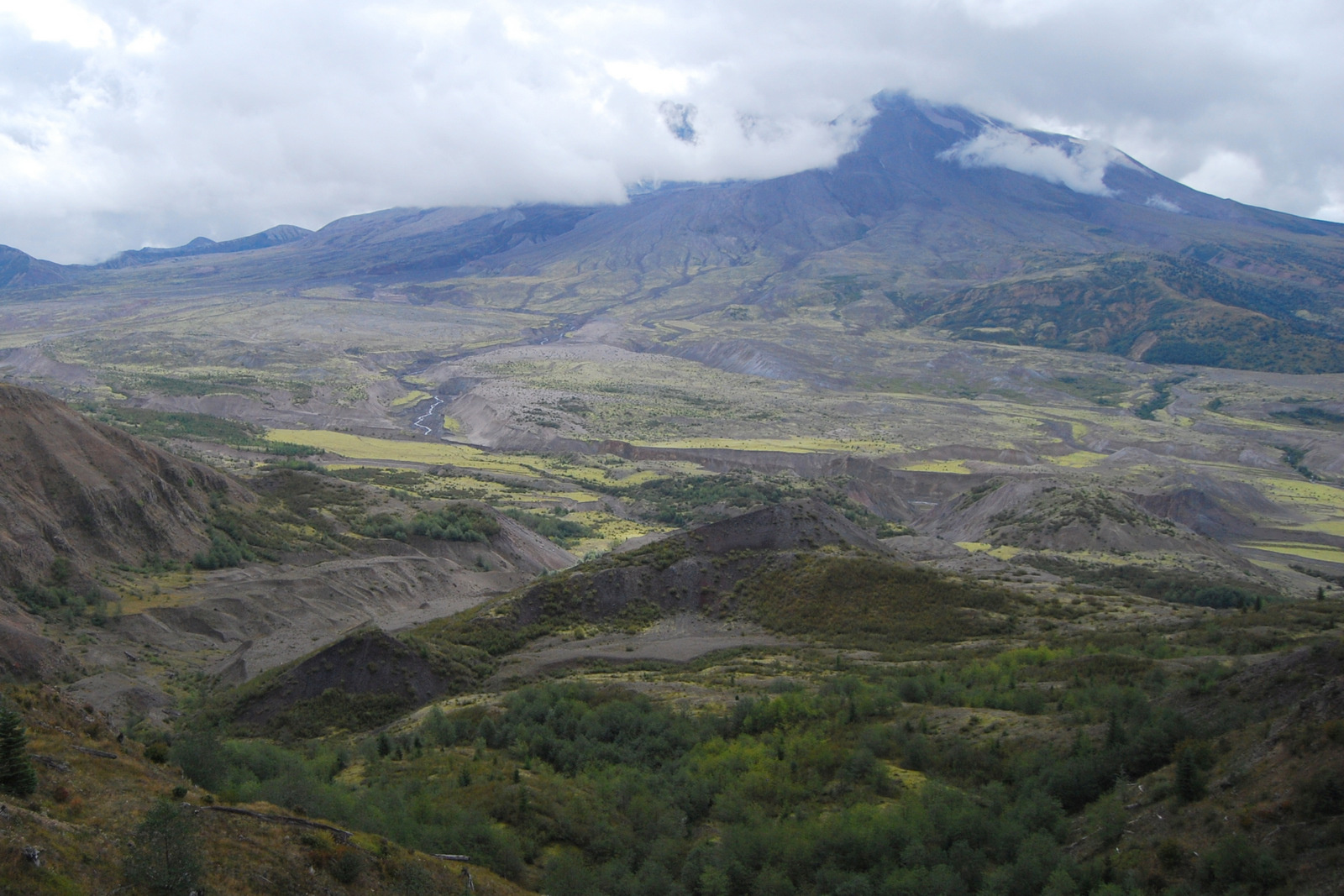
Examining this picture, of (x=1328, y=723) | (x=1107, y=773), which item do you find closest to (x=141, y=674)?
(x=1107, y=773)

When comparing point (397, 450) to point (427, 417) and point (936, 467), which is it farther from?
point (936, 467)

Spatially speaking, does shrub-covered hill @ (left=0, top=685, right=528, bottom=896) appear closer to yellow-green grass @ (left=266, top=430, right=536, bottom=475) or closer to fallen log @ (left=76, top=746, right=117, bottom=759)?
fallen log @ (left=76, top=746, right=117, bottom=759)

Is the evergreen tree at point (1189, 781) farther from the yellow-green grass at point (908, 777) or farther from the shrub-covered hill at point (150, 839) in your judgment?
the shrub-covered hill at point (150, 839)

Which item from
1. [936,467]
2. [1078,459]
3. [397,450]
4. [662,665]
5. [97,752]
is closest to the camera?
[97,752]

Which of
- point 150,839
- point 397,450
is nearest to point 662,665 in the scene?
point 150,839

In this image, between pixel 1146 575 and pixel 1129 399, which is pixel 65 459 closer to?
pixel 1146 575
